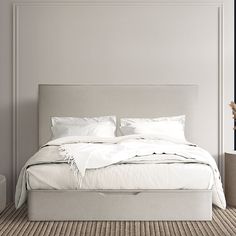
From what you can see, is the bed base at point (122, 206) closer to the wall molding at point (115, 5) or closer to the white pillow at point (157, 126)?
the white pillow at point (157, 126)

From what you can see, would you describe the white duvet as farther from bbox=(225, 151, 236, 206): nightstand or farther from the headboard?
the headboard

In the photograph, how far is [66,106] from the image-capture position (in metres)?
5.62

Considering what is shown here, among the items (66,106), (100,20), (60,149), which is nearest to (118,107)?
(66,106)

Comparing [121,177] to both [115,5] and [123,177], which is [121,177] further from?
[115,5]

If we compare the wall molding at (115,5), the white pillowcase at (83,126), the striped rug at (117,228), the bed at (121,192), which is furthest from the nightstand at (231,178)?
the white pillowcase at (83,126)

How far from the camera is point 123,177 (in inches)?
157

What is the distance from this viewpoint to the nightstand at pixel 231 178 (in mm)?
5004

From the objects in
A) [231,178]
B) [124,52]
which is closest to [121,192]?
[231,178]

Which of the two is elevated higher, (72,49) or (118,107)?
(72,49)

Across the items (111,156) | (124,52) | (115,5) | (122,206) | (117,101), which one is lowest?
(122,206)

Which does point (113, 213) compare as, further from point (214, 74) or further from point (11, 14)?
point (11, 14)

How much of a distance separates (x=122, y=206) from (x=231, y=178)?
1.53 metres

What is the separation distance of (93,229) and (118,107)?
2.06 meters

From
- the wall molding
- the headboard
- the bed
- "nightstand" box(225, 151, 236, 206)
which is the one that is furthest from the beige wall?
the bed
